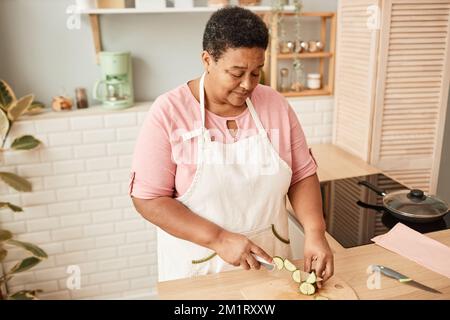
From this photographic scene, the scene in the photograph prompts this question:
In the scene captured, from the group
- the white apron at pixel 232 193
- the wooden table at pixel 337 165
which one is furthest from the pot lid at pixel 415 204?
the white apron at pixel 232 193

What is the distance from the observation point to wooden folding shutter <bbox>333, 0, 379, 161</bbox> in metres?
2.44

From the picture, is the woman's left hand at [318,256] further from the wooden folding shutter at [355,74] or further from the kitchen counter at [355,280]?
the wooden folding shutter at [355,74]

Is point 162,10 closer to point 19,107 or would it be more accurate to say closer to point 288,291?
point 19,107

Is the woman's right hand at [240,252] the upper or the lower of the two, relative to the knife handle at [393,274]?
upper

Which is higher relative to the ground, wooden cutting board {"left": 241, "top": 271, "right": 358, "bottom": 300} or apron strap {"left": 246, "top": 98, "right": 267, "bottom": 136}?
apron strap {"left": 246, "top": 98, "right": 267, "bottom": 136}

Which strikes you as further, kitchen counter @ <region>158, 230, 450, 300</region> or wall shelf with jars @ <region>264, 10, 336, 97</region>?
wall shelf with jars @ <region>264, 10, 336, 97</region>

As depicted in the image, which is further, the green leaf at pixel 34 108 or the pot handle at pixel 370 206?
the green leaf at pixel 34 108

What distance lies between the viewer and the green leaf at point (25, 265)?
8.15 ft

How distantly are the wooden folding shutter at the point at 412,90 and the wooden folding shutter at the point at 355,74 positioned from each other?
52mm

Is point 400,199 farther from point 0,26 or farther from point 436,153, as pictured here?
point 0,26

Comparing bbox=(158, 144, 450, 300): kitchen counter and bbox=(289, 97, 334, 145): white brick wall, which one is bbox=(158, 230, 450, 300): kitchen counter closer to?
bbox=(158, 144, 450, 300): kitchen counter

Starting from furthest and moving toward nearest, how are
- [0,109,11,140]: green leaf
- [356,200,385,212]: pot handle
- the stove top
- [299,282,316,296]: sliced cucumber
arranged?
[0,109,11,140]: green leaf < [356,200,385,212]: pot handle < the stove top < [299,282,316,296]: sliced cucumber

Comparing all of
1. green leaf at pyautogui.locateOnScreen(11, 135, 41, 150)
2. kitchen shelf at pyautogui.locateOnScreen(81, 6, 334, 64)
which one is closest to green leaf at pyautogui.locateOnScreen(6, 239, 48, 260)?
green leaf at pyautogui.locateOnScreen(11, 135, 41, 150)

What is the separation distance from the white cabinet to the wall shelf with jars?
0.13 meters
